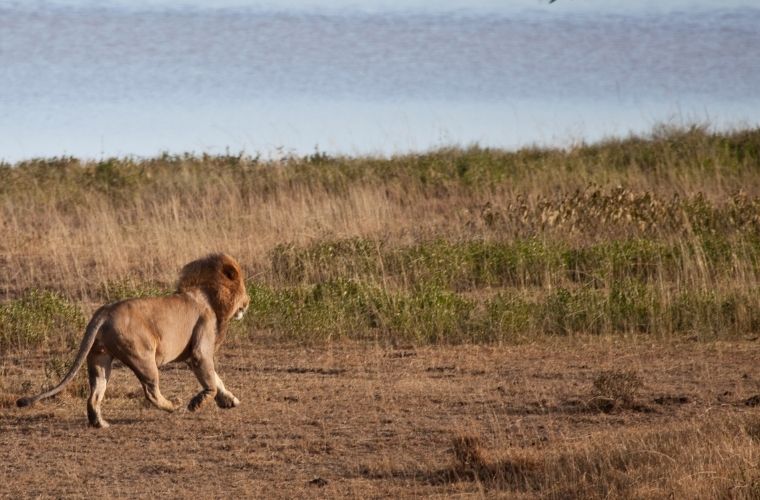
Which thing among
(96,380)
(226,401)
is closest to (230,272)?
(226,401)

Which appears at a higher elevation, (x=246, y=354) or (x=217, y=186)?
(x=217, y=186)

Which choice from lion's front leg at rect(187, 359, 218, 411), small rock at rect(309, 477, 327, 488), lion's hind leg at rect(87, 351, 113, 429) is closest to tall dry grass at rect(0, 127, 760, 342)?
lion's front leg at rect(187, 359, 218, 411)

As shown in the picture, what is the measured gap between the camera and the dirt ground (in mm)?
6898

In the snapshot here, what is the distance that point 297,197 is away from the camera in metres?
18.8

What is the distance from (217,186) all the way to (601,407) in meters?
11.9

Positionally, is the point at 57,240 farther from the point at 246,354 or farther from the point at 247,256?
the point at 246,354

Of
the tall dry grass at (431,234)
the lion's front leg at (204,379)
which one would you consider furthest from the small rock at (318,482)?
the tall dry grass at (431,234)

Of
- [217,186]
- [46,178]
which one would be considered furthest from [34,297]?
[46,178]

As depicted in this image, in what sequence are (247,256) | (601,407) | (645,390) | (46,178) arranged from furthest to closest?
1. (46,178)
2. (247,256)
3. (645,390)
4. (601,407)

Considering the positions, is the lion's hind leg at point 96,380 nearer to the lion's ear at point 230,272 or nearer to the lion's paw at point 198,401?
the lion's paw at point 198,401

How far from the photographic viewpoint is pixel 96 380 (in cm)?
790

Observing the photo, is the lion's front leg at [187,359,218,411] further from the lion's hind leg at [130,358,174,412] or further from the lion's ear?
the lion's ear

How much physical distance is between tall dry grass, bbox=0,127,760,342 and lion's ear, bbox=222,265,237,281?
289 centimetres

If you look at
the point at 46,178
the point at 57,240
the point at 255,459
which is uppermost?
the point at 46,178
